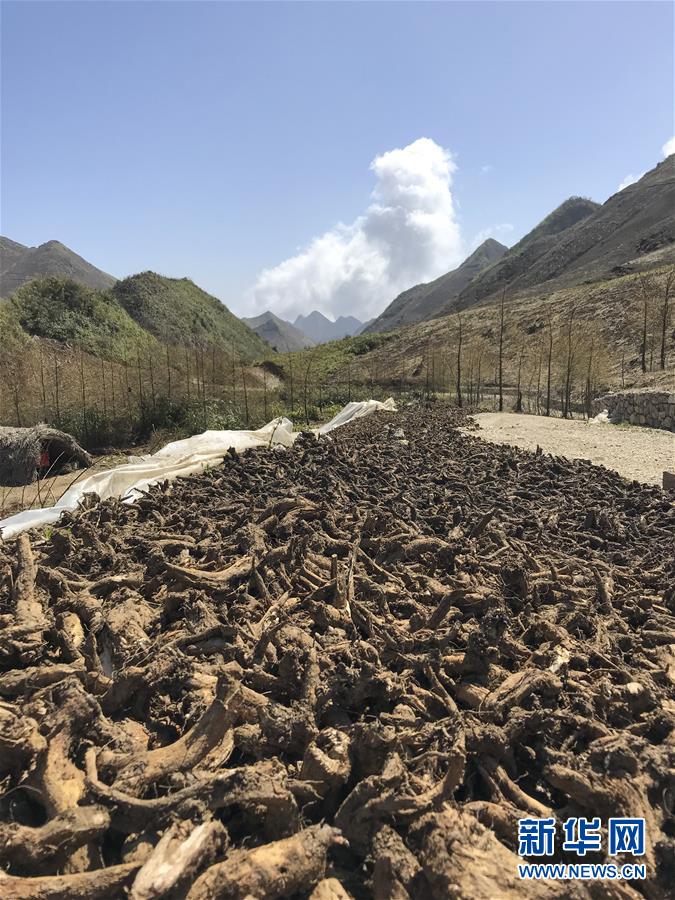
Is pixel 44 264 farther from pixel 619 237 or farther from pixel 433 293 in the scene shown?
pixel 433 293

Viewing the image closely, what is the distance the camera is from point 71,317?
78.8 feet

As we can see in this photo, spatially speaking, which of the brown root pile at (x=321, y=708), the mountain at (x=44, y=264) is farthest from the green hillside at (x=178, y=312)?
the brown root pile at (x=321, y=708)

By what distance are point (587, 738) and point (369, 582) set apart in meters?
1.50

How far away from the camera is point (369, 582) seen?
129 inches

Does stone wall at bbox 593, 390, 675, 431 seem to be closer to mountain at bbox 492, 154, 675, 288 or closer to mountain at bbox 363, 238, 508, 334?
mountain at bbox 492, 154, 675, 288

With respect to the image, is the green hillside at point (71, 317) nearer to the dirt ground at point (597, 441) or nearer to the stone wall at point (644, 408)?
the dirt ground at point (597, 441)

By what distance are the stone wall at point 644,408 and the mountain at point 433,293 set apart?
82903 mm

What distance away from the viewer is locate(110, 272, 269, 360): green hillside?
3491cm

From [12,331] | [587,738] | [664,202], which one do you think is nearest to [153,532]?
[587,738]

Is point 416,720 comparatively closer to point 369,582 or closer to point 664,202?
point 369,582

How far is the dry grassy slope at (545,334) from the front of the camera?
25234 mm

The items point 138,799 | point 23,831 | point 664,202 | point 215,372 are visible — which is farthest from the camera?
point 664,202

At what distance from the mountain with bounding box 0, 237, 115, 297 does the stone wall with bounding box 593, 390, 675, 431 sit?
54.6 meters

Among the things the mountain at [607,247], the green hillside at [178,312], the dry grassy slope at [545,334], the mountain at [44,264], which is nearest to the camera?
the dry grassy slope at [545,334]
